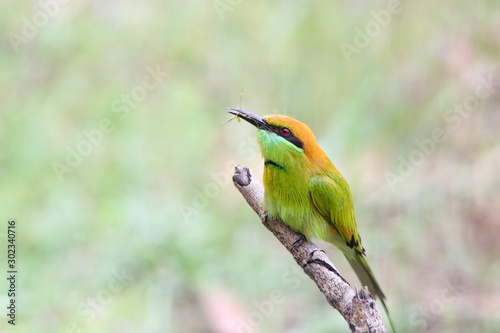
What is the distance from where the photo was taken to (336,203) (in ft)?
8.70

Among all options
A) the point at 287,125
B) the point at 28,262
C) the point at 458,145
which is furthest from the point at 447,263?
the point at 28,262

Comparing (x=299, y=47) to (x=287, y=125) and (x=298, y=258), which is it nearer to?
(x=287, y=125)

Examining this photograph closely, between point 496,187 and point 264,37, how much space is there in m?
2.05
